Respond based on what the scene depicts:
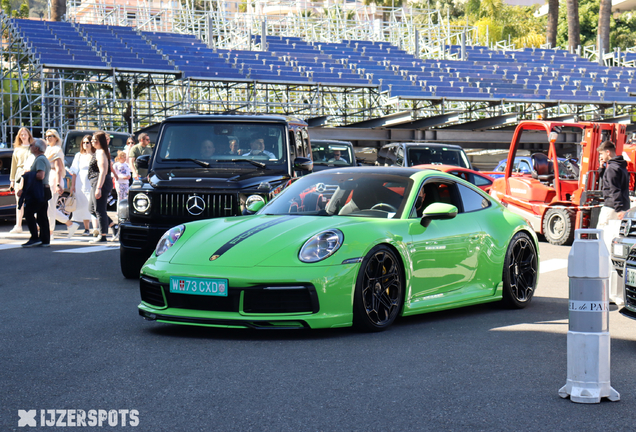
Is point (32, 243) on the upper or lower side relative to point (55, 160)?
lower

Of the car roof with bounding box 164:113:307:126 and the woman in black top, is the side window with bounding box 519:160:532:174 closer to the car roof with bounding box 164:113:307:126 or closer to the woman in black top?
the woman in black top

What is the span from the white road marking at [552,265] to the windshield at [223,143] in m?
4.01

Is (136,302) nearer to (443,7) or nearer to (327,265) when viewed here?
(327,265)

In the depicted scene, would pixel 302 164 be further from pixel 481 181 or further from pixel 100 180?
pixel 481 181

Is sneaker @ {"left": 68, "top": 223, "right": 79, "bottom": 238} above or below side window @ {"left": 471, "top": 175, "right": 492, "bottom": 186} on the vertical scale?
below

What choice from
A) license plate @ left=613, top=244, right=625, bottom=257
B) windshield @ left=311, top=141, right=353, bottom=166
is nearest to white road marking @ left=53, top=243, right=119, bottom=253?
windshield @ left=311, top=141, right=353, bottom=166

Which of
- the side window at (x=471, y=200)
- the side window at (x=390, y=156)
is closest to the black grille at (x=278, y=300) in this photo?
the side window at (x=471, y=200)

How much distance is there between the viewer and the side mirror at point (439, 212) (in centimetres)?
683

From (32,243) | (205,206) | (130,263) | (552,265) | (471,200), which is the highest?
(471,200)

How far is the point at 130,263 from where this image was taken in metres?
9.55

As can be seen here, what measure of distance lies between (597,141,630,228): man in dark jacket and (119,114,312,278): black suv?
182 inches

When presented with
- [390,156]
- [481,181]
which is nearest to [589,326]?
[481,181]

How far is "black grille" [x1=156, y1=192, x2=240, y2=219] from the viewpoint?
9.05 meters

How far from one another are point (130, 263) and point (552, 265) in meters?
5.98
